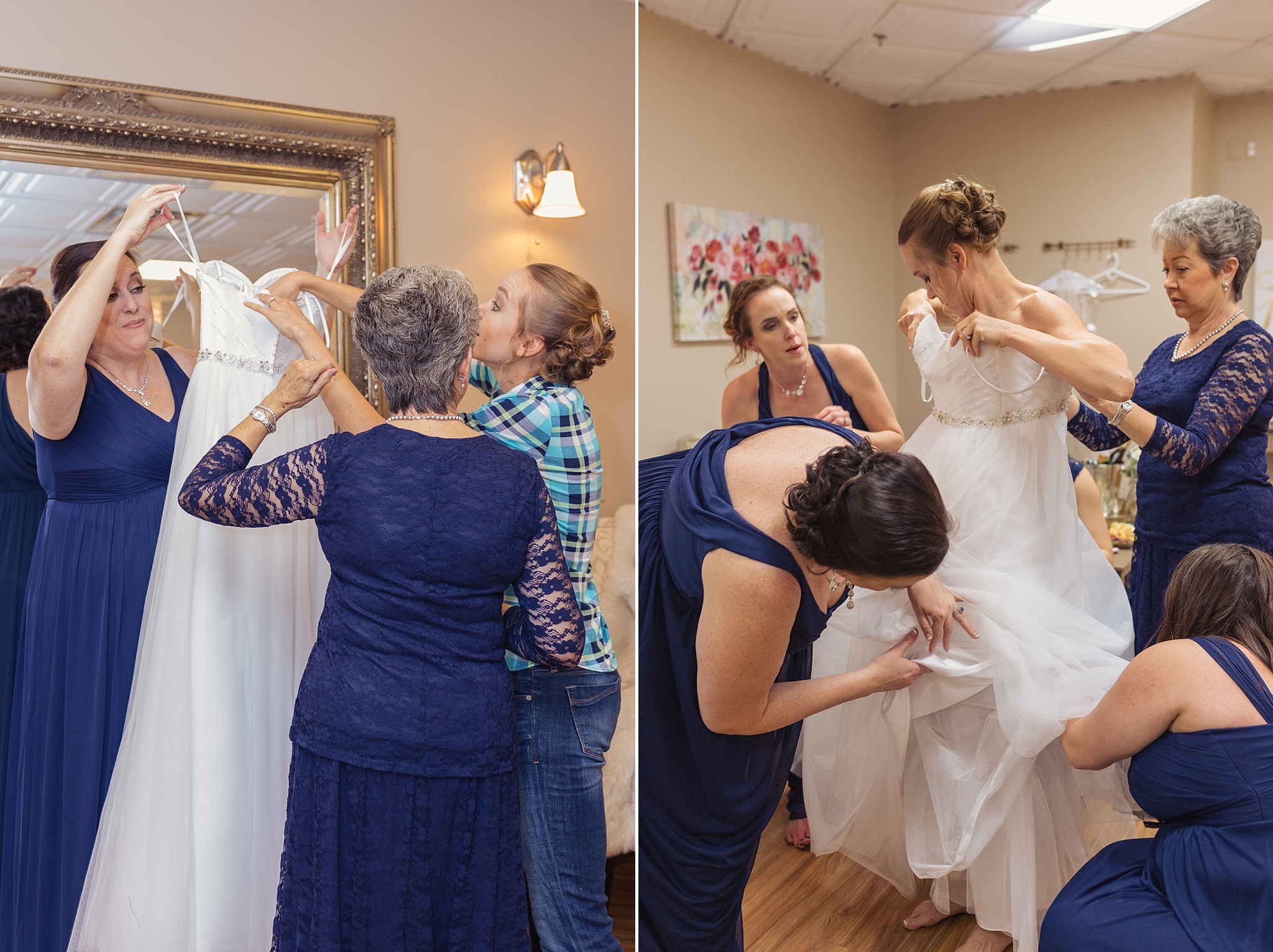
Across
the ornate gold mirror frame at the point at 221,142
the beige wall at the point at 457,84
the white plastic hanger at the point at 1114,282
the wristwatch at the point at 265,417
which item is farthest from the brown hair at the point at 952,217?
the ornate gold mirror frame at the point at 221,142

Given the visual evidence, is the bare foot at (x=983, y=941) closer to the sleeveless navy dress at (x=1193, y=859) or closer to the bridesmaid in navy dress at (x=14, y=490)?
the sleeveless navy dress at (x=1193, y=859)

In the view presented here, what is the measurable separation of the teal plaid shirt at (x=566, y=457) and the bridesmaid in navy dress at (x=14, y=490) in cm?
107

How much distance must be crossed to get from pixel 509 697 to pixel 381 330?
575 millimetres

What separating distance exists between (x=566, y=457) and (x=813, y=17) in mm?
732

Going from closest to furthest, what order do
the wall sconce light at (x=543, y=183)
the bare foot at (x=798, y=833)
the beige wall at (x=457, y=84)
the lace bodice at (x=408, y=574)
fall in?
the bare foot at (x=798, y=833), the lace bodice at (x=408, y=574), the beige wall at (x=457, y=84), the wall sconce light at (x=543, y=183)

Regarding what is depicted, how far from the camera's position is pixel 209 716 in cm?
156

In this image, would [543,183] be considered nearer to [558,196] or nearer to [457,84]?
[558,196]

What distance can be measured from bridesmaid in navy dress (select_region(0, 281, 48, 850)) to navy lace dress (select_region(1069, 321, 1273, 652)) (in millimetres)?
1951

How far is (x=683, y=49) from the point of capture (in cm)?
92

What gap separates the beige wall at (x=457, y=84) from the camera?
213 cm

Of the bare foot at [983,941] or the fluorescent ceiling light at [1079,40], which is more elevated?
the fluorescent ceiling light at [1079,40]

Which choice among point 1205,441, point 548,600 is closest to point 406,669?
point 548,600

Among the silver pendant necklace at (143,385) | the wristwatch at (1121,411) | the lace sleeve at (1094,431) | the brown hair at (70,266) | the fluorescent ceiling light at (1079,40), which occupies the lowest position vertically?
the lace sleeve at (1094,431)

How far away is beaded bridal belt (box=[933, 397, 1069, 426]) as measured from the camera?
0.97m
